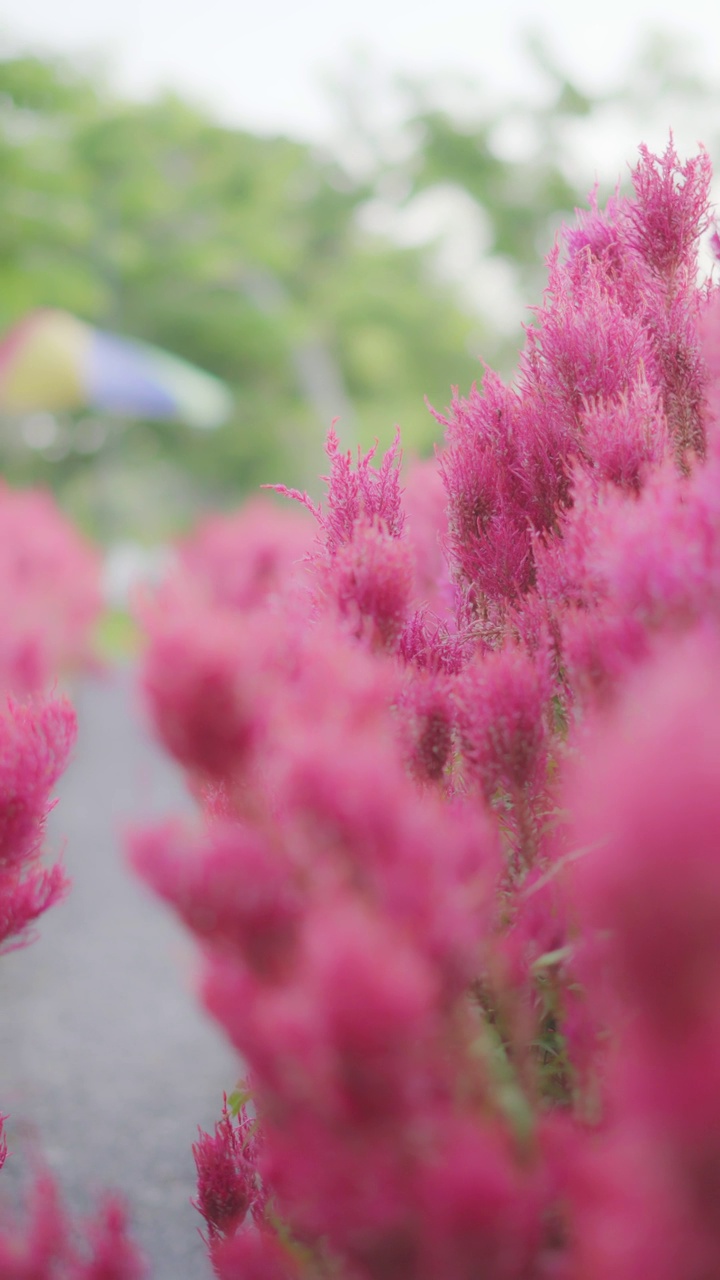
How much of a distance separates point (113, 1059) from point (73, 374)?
13.3 m

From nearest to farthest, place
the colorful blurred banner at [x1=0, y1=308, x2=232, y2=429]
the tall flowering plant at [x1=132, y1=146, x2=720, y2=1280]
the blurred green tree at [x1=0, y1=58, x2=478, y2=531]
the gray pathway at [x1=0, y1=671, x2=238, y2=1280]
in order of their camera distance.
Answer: the tall flowering plant at [x1=132, y1=146, x2=720, y2=1280] → the gray pathway at [x1=0, y1=671, x2=238, y2=1280] → the colorful blurred banner at [x1=0, y1=308, x2=232, y2=429] → the blurred green tree at [x1=0, y1=58, x2=478, y2=531]

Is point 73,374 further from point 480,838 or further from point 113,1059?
point 480,838

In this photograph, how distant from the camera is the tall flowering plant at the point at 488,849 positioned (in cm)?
51

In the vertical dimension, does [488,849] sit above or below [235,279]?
below

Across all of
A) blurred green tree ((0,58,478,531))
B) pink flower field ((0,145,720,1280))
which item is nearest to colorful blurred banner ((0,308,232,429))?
blurred green tree ((0,58,478,531))

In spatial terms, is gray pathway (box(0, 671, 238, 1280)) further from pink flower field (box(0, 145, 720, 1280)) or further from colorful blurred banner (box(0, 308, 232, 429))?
colorful blurred banner (box(0, 308, 232, 429))

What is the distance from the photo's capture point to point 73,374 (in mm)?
15023

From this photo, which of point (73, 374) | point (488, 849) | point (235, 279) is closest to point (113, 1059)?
point (488, 849)

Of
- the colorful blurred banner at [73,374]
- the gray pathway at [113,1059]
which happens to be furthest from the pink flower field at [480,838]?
the colorful blurred banner at [73,374]

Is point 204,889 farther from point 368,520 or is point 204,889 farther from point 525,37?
point 525,37

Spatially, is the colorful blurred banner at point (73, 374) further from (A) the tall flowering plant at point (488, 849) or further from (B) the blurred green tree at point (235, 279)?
(A) the tall flowering plant at point (488, 849)

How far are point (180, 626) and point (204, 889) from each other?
0.19 m

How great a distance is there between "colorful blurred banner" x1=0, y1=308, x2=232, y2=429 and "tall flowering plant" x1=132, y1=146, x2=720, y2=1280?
1504 centimetres

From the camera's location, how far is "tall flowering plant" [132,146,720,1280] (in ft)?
1.66
